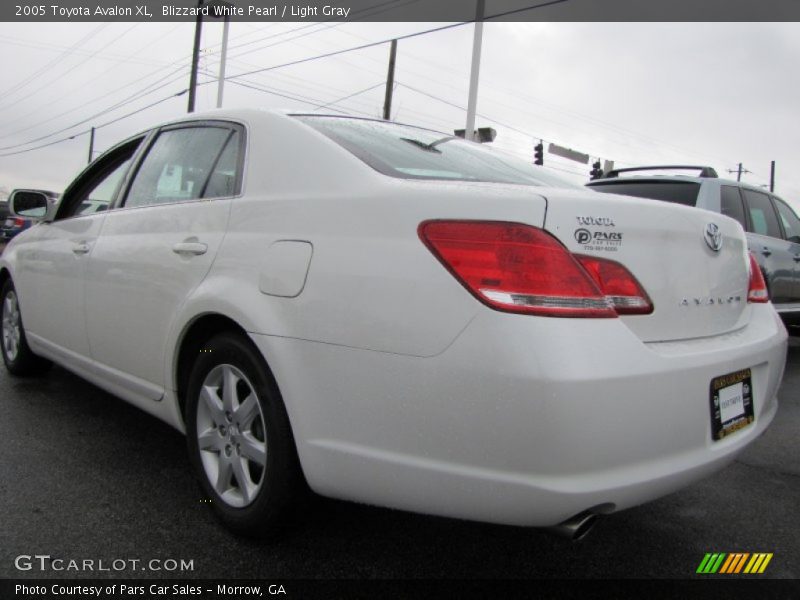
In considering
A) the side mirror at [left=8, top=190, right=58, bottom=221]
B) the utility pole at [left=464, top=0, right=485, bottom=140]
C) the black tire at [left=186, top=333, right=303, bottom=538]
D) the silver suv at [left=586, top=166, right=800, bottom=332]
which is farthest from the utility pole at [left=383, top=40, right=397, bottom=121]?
the black tire at [left=186, top=333, right=303, bottom=538]

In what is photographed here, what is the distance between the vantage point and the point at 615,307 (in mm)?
1729

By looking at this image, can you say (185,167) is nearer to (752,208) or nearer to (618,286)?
(618,286)

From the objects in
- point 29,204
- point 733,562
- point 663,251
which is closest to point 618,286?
point 663,251

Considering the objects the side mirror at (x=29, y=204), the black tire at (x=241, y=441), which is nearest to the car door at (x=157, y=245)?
the black tire at (x=241, y=441)

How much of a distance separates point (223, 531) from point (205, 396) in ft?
1.58

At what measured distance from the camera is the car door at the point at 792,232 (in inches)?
248

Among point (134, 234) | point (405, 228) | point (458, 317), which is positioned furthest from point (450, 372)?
point (134, 234)

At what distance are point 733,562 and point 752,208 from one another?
4.61 metres

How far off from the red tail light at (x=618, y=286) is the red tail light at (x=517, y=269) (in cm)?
5

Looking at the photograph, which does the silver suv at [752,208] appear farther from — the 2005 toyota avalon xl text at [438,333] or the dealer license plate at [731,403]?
the dealer license plate at [731,403]

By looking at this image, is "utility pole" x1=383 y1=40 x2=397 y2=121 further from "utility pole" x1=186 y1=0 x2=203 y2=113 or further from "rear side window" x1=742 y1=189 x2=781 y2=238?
"rear side window" x1=742 y1=189 x2=781 y2=238

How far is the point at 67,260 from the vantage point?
3395 millimetres

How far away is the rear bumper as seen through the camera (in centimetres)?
155

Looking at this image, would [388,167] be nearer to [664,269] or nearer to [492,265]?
[492,265]
